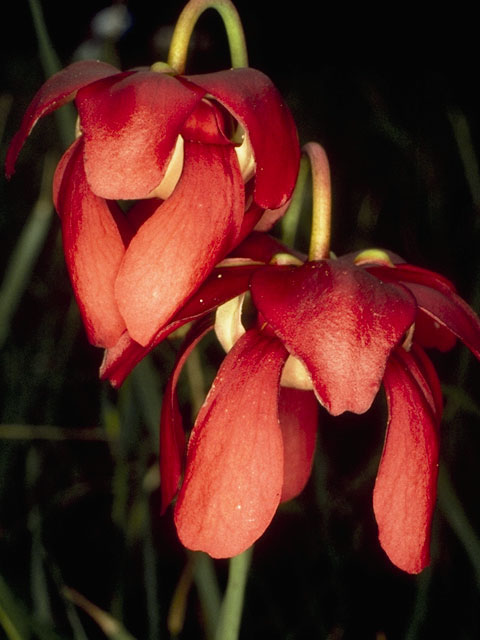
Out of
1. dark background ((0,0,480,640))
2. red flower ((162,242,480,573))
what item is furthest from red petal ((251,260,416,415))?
dark background ((0,0,480,640))

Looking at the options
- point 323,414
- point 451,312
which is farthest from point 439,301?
point 323,414

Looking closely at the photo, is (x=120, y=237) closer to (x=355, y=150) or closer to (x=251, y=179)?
(x=251, y=179)

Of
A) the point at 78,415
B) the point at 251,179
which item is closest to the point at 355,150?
the point at 78,415

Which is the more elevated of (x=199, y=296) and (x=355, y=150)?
(x=199, y=296)

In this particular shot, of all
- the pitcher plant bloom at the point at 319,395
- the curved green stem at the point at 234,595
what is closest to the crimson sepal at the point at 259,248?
the pitcher plant bloom at the point at 319,395

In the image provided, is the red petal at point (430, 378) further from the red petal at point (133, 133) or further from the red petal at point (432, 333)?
the red petal at point (133, 133)

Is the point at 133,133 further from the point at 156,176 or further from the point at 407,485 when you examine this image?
the point at 407,485
